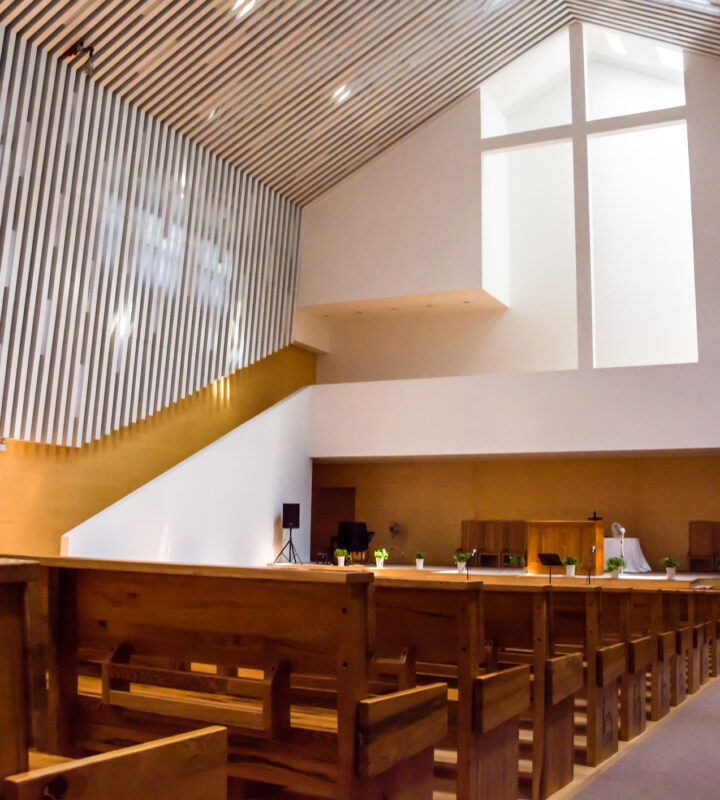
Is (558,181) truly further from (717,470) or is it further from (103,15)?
(103,15)

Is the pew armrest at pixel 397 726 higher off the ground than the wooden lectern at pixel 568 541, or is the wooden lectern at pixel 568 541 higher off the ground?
the wooden lectern at pixel 568 541

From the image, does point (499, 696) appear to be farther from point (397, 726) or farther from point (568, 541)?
point (568, 541)

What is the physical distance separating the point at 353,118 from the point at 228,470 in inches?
199

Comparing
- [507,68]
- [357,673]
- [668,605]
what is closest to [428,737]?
[357,673]

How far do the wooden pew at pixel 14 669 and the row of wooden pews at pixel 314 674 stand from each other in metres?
0.58

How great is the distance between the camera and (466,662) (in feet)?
7.70

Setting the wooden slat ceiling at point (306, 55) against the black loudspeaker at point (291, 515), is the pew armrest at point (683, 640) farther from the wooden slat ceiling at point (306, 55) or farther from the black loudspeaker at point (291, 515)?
the wooden slat ceiling at point (306, 55)

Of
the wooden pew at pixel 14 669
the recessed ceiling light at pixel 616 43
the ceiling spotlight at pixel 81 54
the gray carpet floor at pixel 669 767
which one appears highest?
the recessed ceiling light at pixel 616 43

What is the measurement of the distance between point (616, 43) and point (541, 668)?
473 inches

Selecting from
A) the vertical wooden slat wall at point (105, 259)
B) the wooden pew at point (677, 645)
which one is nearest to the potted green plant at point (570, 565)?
the vertical wooden slat wall at point (105, 259)

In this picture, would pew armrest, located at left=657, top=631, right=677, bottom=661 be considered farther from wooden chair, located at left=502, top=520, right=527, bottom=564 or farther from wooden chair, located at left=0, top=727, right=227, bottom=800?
wooden chair, located at left=502, top=520, right=527, bottom=564

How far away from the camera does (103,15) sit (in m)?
8.24

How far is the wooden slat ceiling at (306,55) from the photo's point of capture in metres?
8.73

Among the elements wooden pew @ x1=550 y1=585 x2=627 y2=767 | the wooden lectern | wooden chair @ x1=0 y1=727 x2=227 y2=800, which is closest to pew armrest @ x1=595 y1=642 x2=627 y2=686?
wooden pew @ x1=550 y1=585 x2=627 y2=767
